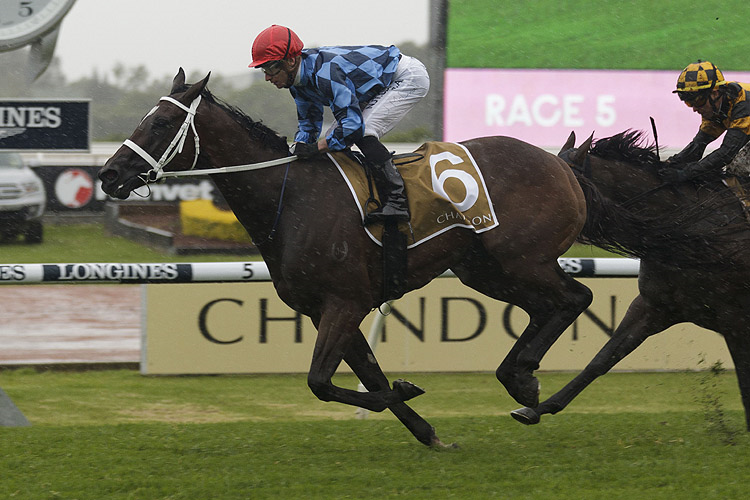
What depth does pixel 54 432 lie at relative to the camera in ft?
13.9

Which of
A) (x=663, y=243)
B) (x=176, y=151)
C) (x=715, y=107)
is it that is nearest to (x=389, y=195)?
(x=176, y=151)

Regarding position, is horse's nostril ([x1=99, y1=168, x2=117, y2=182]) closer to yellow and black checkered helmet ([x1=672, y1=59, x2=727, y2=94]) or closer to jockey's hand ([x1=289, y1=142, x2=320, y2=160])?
jockey's hand ([x1=289, y1=142, x2=320, y2=160])

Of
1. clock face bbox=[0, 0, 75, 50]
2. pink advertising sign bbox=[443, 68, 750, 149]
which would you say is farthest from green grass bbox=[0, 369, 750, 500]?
pink advertising sign bbox=[443, 68, 750, 149]

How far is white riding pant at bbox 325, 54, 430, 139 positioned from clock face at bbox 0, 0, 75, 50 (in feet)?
8.25

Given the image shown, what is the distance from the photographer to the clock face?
17.8ft

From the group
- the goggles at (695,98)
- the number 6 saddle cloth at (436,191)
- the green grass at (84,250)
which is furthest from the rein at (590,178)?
the green grass at (84,250)

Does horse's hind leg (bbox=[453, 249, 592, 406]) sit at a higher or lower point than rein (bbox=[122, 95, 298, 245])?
lower

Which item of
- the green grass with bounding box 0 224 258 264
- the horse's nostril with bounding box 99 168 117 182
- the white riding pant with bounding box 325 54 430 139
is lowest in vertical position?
the green grass with bounding box 0 224 258 264

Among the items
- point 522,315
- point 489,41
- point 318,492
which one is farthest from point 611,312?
point 489,41

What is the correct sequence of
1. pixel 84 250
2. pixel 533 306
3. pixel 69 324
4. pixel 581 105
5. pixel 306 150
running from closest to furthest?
pixel 306 150 < pixel 533 306 < pixel 69 324 < pixel 84 250 < pixel 581 105

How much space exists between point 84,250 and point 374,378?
35.5 feet

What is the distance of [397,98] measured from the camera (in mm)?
3996

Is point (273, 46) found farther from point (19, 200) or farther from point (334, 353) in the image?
point (19, 200)

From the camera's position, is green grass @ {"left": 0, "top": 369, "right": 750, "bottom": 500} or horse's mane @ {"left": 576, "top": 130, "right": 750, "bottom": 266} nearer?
green grass @ {"left": 0, "top": 369, "right": 750, "bottom": 500}
